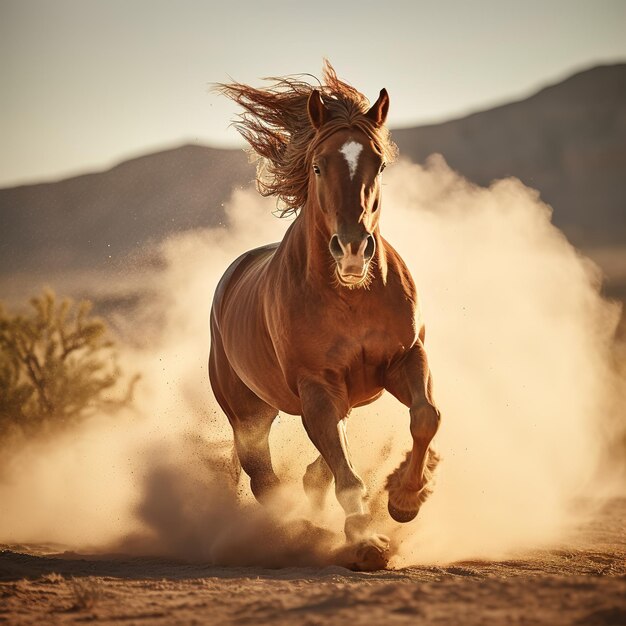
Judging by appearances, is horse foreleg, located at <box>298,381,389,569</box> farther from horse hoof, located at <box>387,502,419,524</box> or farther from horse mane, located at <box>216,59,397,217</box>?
horse mane, located at <box>216,59,397,217</box>

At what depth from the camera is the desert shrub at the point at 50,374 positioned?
50.0ft

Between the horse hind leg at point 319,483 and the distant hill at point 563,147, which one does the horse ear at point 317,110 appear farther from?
the distant hill at point 563,147

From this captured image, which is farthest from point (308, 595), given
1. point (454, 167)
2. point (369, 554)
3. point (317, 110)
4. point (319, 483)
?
point (454, 167)

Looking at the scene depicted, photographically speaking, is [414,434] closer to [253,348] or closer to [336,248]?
[336,248]

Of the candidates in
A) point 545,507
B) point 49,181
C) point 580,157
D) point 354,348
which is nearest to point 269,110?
point 354,348

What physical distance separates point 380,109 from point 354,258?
4.13ft

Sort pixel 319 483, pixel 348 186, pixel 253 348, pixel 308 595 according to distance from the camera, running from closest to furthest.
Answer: pixel 308 595, pixel 348 186, pixel 253 348, pixel 319 483

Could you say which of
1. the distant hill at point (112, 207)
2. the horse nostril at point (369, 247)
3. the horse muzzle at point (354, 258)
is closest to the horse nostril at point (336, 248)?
the horse muzzle at point (354, 258)

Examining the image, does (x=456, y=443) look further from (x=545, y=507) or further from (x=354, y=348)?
(x=354, y=348)

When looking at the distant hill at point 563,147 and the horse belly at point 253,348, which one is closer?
the horse belly at point 253,348

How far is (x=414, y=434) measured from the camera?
4773 millimetres

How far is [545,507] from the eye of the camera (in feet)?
26.8

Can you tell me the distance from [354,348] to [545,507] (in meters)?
3.98

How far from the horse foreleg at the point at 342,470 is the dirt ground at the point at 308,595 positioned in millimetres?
113
